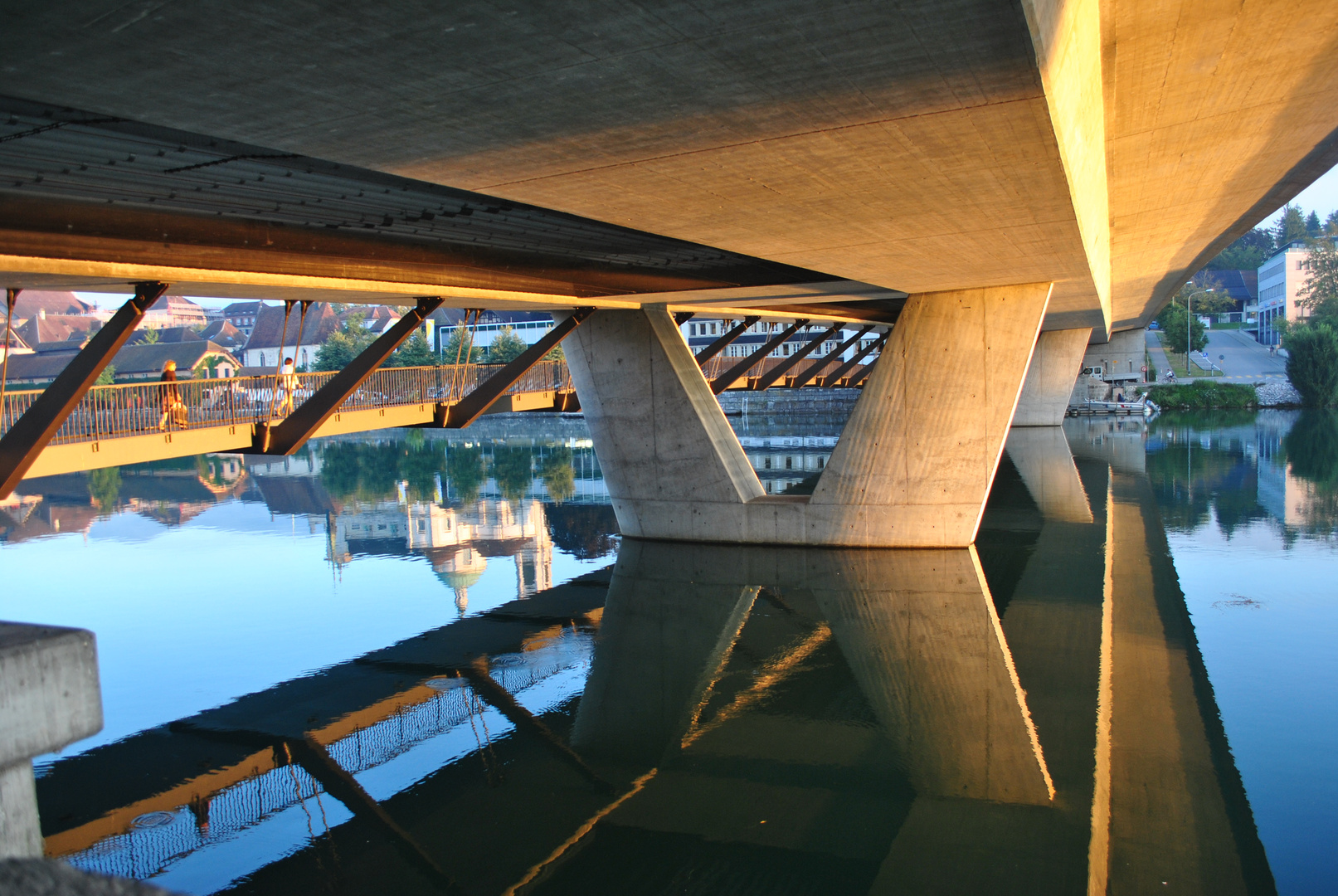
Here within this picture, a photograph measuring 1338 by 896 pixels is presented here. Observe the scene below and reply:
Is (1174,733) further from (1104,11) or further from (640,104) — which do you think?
(640,104)

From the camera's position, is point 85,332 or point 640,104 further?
point 85,332

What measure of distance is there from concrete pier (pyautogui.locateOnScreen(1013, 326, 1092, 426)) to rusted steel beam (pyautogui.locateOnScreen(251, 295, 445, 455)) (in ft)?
130

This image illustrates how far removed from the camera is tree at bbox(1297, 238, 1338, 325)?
8812 centimetres

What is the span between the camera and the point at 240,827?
312 inches

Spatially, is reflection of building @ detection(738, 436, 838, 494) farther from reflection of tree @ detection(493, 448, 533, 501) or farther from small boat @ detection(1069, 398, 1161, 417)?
small boat @ detection(1069, 398, 1161, 417)

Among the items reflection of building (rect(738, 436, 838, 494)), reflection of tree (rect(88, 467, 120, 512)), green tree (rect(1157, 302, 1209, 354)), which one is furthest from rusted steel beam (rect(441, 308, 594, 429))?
green tree (rect(1157, 302, 1209, 354))

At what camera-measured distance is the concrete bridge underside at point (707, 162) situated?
17.0ft

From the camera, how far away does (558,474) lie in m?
36.8

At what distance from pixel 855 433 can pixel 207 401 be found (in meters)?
11.5

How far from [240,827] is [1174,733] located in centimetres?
862

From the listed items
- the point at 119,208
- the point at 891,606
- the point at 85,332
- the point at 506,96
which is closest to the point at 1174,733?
the point at 891,606

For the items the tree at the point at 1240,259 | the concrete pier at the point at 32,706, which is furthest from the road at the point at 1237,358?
the concrete pier at the point at 32,706

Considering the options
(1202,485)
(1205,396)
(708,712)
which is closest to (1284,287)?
(1205,396)

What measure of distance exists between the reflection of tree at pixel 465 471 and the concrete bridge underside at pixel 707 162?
1358 centimetres
